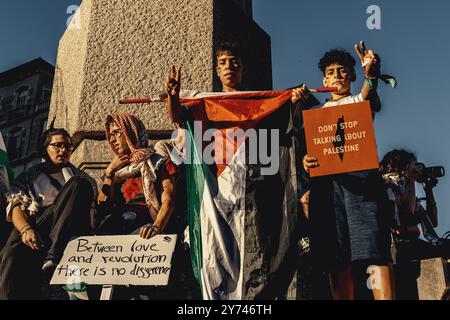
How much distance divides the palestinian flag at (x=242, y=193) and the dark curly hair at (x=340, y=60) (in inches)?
14.9

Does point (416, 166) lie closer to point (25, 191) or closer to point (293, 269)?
point (293, 269)

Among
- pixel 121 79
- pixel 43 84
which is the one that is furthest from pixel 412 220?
pixel 43 84

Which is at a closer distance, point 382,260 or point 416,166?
point 382,260

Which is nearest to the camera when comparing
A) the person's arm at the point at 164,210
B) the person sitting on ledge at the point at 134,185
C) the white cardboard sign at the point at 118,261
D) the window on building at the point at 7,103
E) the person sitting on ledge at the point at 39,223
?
the white cardboard sign at the point at 118,261

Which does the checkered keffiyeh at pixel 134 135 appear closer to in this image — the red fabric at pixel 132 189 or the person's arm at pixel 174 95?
the red fabric at pixel 132 189

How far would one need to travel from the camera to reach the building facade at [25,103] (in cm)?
3167

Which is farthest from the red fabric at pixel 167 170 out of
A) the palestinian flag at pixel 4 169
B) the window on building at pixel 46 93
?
the window on building at pixel 46 93

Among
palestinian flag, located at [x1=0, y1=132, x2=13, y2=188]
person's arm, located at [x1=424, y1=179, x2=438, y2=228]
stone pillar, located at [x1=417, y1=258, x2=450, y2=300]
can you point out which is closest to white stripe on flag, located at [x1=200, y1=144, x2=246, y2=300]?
stone pillar, located at [x1=417, y1=258, x2=450, y2=300]

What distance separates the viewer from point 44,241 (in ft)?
12.2

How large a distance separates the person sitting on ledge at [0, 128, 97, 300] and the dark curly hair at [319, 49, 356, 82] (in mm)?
1863

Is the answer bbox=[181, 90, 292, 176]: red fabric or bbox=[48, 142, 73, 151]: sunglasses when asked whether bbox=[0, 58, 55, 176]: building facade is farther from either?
bbox=[181, 90, 292, 176]: red fabric

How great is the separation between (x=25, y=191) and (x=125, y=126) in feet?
2.78

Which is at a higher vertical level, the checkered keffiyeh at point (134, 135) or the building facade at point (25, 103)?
the building facade at point (25, 103)
